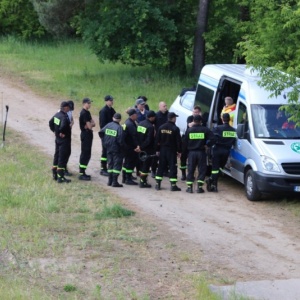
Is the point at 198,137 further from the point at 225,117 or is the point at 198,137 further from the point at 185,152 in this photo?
the point at 225,117

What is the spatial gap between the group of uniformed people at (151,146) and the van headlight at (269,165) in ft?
4.29

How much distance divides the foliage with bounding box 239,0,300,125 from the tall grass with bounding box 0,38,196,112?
3835 mm

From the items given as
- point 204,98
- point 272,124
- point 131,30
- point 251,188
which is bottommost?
point 251,188

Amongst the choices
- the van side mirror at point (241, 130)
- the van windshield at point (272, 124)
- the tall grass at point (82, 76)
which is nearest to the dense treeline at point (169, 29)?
the tall grass at point (82, 76)

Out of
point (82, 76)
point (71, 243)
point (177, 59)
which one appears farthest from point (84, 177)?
point (177, 59)

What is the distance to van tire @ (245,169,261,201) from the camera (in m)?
16.5

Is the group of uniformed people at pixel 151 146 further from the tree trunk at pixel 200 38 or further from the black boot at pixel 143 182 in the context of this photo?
the tree trunk at pixel 200 38

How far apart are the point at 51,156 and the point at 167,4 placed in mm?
12133

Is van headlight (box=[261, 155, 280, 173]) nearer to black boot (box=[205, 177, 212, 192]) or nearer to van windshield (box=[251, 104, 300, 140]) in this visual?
van windshield (box=[251, 104, 300, 140])

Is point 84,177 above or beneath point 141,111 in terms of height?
beneath

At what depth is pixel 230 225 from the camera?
14.9 metres

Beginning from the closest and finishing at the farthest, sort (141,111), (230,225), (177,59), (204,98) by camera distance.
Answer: (230,225) → (141,111) → (204,98) → (177,59)

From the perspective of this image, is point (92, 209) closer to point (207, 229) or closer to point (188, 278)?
point (207, 229)

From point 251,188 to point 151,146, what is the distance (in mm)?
2375
